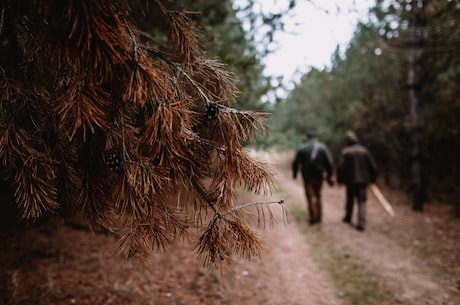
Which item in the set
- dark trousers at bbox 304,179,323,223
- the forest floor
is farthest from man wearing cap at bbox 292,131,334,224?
the forest floor

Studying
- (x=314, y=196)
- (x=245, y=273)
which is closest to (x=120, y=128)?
(x=245, y=273)

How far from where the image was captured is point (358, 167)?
6.82 meters

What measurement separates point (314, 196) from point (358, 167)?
4.14ft

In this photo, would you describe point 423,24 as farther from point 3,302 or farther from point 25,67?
point 3,302

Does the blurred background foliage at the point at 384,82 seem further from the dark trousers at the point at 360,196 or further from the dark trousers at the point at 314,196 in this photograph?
the dark trousers at the point at 360,196

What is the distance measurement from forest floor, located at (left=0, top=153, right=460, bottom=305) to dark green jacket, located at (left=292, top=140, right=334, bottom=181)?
1426 millimetres

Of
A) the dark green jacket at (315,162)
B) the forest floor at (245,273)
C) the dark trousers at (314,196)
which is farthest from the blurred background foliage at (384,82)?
the forest floor at (245,273)

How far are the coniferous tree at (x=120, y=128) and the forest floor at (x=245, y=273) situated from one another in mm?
609

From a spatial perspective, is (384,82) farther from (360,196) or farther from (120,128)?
(120,128)

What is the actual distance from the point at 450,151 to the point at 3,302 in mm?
13034

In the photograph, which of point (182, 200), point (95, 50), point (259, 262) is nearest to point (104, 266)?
point (259, 262)

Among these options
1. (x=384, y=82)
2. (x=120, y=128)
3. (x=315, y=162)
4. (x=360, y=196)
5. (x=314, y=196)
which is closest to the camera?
(x=120, y=128)

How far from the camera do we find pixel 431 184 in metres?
10.8

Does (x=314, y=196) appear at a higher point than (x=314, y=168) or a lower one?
lower
